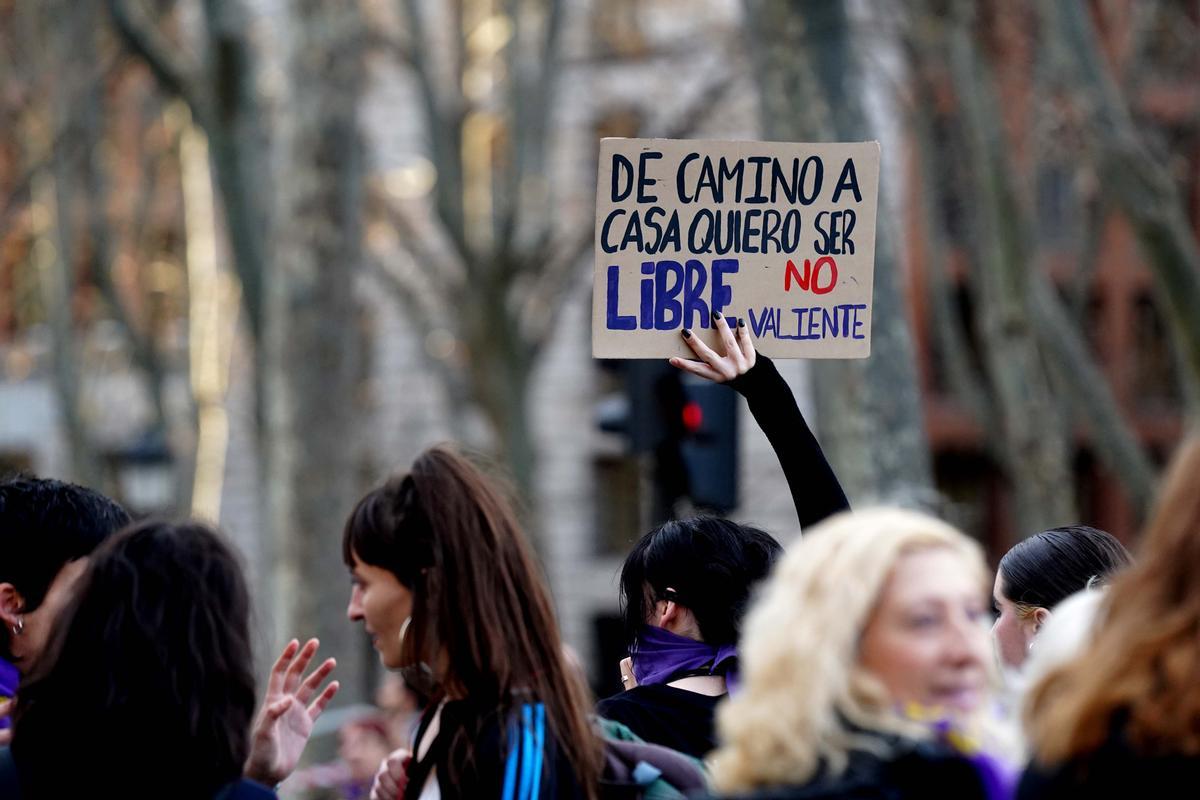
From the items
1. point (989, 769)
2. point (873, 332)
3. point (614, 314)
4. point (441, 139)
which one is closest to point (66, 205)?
point (441, 139)

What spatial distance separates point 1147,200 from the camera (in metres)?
8.53

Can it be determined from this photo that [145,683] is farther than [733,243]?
No

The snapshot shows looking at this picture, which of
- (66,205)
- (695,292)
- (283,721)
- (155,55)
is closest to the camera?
(283,721)

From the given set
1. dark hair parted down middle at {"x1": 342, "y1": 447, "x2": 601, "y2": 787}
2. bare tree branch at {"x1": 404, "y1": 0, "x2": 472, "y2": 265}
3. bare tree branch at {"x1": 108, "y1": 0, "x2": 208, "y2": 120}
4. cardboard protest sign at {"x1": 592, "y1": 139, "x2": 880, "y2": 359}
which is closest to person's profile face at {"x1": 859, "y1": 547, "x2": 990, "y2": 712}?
dark hair parted down middle at {"x1": 342, "y1": 447, "x2": 601, "y2": 787}

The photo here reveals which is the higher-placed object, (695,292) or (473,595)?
(695,292)

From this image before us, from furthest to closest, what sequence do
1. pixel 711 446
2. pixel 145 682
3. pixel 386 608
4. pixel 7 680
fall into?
1. pixel 711 446
2. pixel 7 680
3. pixel 386 608
4. pixel 145 682

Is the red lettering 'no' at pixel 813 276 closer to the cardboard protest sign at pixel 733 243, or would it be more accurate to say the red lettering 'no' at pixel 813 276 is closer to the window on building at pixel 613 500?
the cardboard protest sign at pixel 733 243

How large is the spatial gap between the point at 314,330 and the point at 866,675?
875 cm

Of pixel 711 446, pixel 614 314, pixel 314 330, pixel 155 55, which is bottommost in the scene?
pixel 711 446

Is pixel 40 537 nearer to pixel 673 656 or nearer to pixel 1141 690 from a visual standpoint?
pixel 673 656

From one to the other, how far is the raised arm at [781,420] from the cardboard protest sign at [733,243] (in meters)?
0.12

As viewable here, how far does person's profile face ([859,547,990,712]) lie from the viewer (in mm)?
2457

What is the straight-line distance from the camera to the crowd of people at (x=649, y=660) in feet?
7.63

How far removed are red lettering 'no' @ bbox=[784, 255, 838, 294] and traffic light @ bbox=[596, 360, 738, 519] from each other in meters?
4.05
